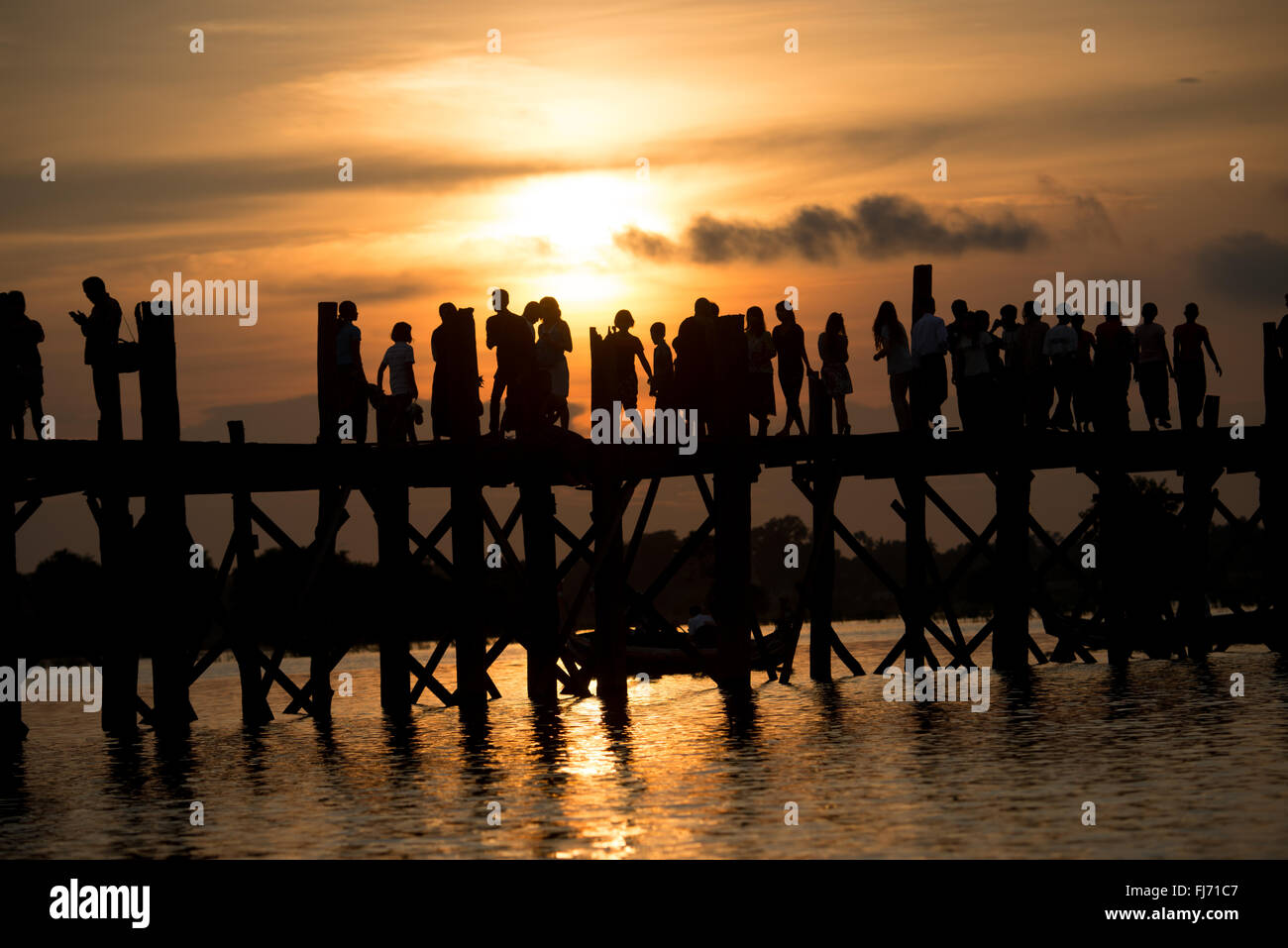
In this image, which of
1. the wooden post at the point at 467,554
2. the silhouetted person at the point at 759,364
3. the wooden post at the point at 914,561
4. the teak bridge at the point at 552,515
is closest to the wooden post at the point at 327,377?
the teak bridge at the point at 552,515

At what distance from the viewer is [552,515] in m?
23.3

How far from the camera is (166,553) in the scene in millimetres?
20344

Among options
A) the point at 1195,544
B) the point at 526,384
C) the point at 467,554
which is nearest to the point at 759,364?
the point at 526,384

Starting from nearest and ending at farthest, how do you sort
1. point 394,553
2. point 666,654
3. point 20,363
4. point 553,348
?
1. point 20,363
2. point 553,348
3. point 394,553
4. point 666,654

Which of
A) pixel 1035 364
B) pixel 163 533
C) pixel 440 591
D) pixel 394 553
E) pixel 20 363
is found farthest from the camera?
pixel 440 591

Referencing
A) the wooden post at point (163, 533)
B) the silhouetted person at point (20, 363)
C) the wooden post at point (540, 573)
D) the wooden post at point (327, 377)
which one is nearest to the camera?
the silhouetted person at point (20, 363)

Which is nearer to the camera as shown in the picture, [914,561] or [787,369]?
[787,369]

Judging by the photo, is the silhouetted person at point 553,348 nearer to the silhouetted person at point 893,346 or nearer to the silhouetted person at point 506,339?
the silhouetted person at point 506,339

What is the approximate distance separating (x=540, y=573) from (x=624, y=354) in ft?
11.1

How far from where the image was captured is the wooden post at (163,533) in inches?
775

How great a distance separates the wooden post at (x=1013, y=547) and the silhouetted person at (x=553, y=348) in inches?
273

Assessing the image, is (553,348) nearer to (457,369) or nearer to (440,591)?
(457,369)

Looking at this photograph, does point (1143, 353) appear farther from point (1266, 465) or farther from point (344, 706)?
point (344, 706)
